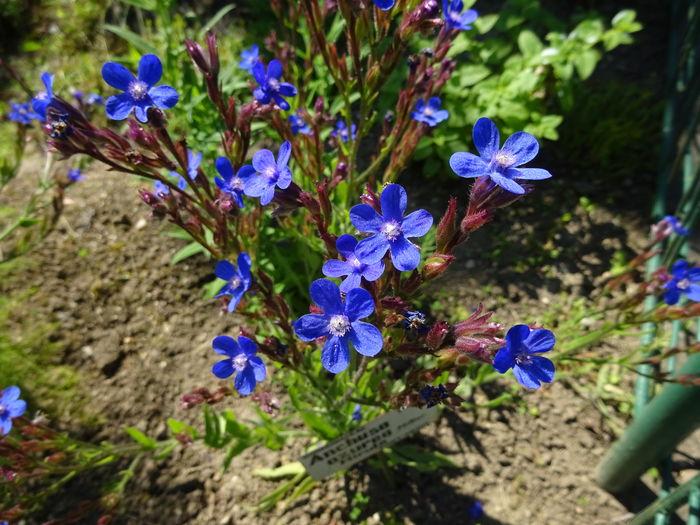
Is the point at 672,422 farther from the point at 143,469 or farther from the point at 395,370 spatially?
the point at 143,469

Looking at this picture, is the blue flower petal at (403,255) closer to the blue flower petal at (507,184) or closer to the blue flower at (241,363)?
the blue flower petal at (507,184)

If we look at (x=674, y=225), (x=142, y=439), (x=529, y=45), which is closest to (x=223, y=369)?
(x=142, y=439)

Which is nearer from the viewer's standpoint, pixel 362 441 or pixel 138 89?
pixel 138 89

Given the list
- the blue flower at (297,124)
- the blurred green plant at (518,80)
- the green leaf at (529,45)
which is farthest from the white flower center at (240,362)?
the green leaf at (529,45)

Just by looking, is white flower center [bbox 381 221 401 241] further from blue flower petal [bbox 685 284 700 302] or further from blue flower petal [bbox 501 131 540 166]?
blue flower petal [bbox 685 284 700 302]

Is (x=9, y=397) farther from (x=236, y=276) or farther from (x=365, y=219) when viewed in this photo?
(x=365, y=219)
